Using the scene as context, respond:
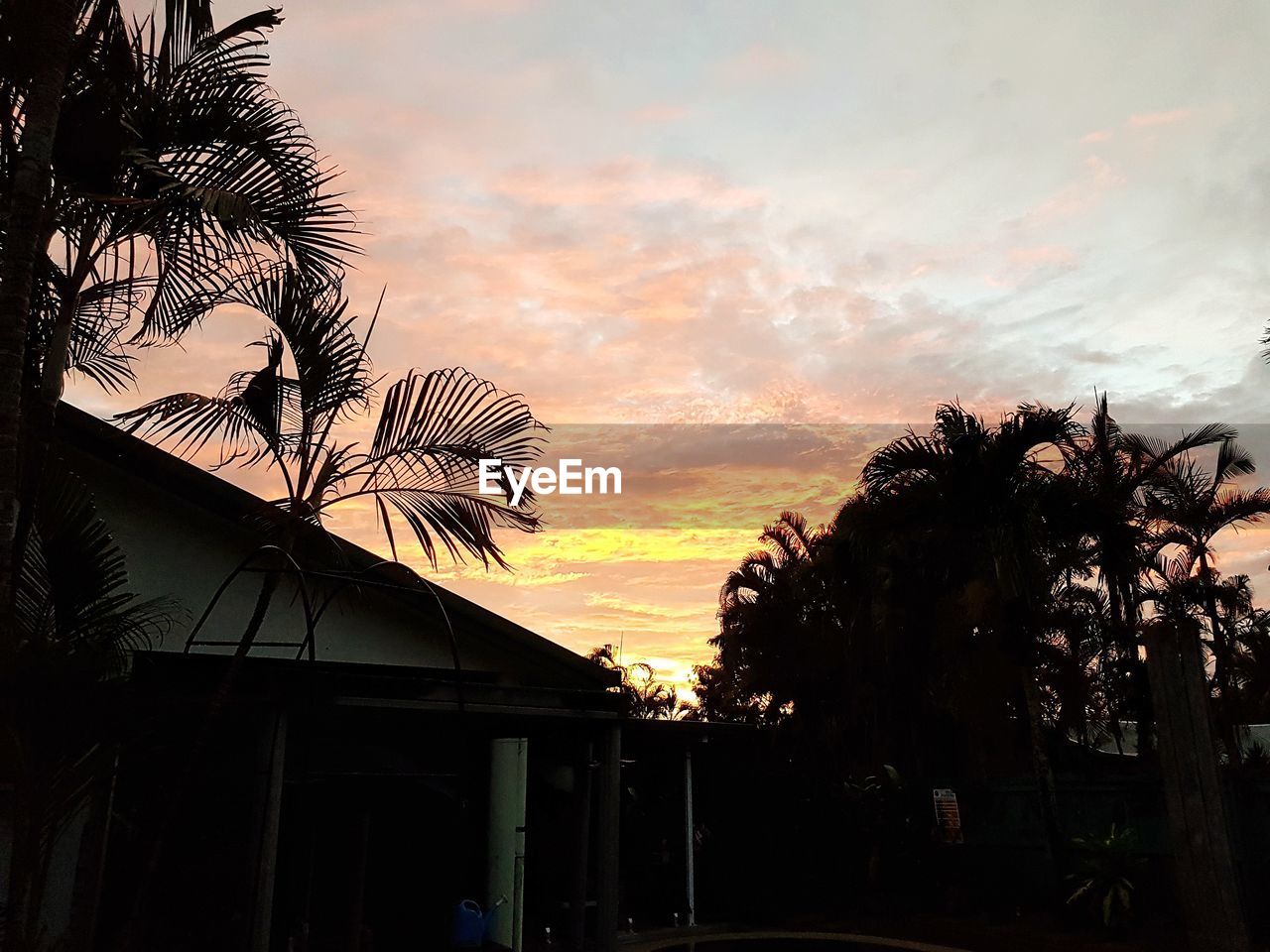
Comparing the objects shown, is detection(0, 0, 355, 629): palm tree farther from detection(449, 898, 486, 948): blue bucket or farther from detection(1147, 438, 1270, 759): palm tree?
detection(1147, 438, 1270, 759): palm tree

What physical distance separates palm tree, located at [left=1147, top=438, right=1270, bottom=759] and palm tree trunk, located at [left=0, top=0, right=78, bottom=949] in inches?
843

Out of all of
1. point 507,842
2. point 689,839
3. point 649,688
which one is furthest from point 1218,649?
point 649,688

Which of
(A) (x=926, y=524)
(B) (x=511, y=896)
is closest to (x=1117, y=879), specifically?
(A) (x=926, y=524)

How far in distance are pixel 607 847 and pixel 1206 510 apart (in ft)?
61.0

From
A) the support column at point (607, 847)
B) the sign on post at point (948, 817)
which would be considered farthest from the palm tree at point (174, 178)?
the sign on post at point (948, 817)

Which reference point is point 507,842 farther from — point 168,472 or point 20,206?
point 20,206

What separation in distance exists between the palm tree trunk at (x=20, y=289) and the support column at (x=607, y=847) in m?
4.90

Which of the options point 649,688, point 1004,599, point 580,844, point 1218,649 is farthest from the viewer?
point 649,688

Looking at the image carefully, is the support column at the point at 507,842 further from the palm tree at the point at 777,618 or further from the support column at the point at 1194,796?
the palm tree at the point at 777,618

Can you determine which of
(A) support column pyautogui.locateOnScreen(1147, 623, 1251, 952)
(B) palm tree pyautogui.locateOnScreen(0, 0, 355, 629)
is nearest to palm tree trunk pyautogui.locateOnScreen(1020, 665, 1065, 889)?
(A) support column pyautogui.locateOnScreen(1147, 623, 1251, 952)

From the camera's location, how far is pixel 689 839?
45.3 feet

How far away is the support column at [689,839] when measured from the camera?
45.1 ft

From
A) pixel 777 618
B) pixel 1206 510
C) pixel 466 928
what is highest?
pixel 1206 510

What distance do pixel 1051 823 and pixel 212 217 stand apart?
13.1m
